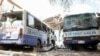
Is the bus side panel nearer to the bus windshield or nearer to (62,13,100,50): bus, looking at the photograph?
(62,13,100,50): bus

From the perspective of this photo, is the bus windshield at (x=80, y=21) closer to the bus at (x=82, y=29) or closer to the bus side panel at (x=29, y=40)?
the bus at (x=82, y=29)

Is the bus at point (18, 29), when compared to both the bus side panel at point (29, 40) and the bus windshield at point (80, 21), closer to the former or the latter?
the bus side panel at point (29, 40)

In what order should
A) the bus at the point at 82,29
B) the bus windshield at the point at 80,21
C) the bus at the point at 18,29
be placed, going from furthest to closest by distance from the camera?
1. the bus windshield at the point at 80,21
2. the bus at the point at 82,29
3. the bus at the point at 18,29

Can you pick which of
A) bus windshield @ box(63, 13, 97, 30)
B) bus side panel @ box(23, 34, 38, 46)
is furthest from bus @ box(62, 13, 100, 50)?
bus side panel @ box(23, 34, 38, 46)

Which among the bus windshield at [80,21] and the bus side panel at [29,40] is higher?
the bus windshield at [80,21]

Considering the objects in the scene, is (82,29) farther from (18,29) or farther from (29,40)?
(18,29)

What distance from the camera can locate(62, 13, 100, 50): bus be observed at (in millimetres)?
14703

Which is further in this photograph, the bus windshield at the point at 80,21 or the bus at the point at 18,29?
the bus windshield at the point at 80,21

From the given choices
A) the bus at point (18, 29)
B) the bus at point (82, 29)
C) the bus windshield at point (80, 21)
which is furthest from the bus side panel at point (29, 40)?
the bus windshield at point (80, 21)

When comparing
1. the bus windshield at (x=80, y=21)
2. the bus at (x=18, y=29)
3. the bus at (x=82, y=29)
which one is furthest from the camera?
the bus windshield at (x=80, y=21)

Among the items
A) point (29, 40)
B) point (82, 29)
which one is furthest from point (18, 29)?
point (82, 29)

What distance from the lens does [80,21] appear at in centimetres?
1518

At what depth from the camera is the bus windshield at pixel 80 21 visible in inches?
587

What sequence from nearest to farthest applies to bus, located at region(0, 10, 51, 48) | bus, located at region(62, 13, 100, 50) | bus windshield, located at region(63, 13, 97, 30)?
bus, located at region(0, 10, 51, 48), bus, located at region(62, 13, 100, 50), bus windshield, located at region(63, 13, 97, 30)
